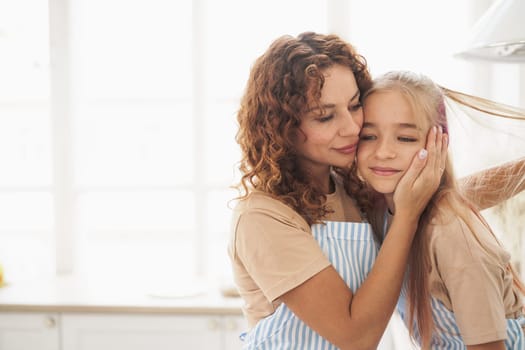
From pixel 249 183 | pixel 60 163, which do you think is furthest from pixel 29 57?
pixel 249 183

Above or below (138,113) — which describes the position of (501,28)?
above

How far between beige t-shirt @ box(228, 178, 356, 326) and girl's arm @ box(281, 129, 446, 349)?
0.03 m

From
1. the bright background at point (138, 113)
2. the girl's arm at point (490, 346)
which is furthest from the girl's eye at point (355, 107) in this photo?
the bright background at point (138, 113)

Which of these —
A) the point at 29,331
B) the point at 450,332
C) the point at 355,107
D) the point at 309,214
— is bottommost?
the point at 29,331

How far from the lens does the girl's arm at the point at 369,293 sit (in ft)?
3.51

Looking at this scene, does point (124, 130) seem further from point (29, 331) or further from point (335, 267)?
point (335, 267)

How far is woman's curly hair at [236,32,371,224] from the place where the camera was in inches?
46.1

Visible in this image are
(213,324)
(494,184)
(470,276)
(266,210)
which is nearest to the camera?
(470,276)

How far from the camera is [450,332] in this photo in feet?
3.66

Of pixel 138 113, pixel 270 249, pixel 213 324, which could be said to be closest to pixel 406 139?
pixel 270 249

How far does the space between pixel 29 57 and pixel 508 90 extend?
7.13 feet

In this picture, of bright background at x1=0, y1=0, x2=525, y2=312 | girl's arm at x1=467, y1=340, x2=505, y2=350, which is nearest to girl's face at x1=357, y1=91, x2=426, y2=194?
girl's arm at x1=467, y1=340, x2=505, y2=350

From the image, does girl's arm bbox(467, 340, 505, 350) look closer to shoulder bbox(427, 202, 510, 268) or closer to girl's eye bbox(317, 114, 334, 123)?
shoulder bbox(427, 202, 510, 268)

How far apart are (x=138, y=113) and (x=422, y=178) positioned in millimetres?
1887
